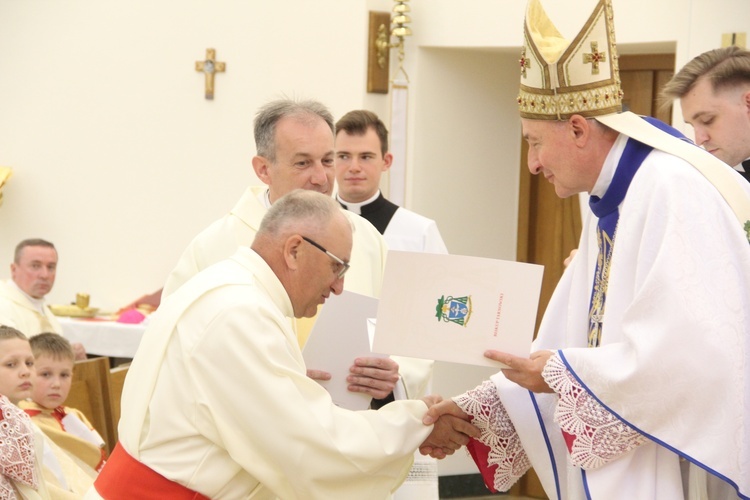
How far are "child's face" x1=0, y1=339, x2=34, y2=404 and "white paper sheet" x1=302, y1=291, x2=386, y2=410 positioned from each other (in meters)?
2.15

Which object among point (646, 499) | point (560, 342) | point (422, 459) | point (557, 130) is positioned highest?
point (557, 130)

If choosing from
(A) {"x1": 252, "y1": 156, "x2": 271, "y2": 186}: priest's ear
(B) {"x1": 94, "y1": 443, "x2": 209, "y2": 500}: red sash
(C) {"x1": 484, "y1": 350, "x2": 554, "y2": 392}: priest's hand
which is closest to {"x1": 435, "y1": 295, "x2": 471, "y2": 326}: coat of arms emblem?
(C) {"x1": 484, "y1": 350, "x2": 554, "y2": 392}: priest's hand

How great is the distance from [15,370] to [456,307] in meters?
2.93

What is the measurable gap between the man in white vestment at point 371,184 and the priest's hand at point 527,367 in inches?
112

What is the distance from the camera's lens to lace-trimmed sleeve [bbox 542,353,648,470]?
3213 millimetres

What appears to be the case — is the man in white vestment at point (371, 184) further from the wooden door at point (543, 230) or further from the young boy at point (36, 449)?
the wooden door at point (543, 230)

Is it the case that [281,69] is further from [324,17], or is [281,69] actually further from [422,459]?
[422,459]

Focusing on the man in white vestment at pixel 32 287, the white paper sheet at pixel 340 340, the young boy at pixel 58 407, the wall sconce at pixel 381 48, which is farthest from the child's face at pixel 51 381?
the wall sconce at pixel 381 48

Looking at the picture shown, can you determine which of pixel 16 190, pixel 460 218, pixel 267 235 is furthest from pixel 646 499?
pixel 16 190

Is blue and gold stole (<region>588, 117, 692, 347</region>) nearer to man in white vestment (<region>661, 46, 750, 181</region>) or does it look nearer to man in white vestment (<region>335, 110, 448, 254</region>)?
man in white vestment (<region>661, 46, 750, 181</region>)

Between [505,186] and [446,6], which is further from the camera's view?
[505,186]

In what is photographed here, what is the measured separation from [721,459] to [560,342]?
2.79 feet

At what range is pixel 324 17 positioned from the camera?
859 centimetres

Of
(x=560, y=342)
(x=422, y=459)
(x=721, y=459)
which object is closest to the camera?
(x=721, y=459)
